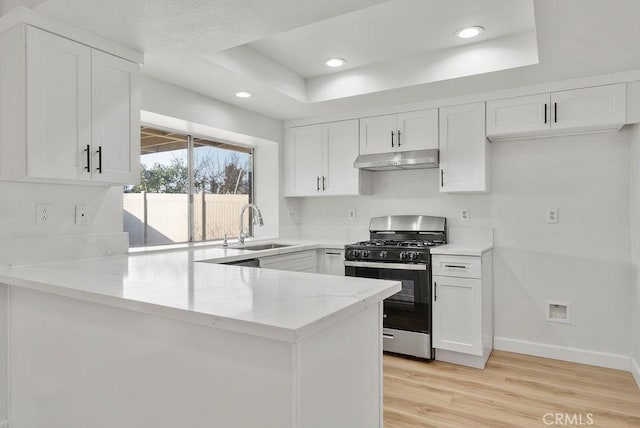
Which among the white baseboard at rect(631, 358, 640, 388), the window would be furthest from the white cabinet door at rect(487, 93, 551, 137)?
the window

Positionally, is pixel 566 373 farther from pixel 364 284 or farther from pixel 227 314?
pixel 227 314

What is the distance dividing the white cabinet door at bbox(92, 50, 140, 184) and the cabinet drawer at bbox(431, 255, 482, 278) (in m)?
2.31

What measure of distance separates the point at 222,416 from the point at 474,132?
9.89 ft

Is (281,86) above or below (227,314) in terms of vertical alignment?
above

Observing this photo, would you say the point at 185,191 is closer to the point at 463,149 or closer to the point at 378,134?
the point at 378,134

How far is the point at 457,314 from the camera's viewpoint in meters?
3.14

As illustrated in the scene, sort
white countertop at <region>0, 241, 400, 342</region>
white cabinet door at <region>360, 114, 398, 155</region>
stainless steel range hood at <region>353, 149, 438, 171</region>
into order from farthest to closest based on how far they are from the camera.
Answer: white cabinet door at <region>360, 114, 398, 155</region>, stainless steel range hood at <region>353, 149, 438, 171</region>, white countertop at <region>0, 241, 400, 342</region>

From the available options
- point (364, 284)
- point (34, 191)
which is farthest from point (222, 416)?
point (34, 191)

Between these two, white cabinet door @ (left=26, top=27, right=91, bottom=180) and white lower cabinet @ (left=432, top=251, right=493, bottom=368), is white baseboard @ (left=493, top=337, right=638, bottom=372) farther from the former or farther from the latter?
white cabinet door @ (left=26, top=27, right=91, bottom=180)

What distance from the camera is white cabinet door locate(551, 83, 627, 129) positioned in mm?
2842

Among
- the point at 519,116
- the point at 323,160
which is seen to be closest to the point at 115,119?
the point at 323,160

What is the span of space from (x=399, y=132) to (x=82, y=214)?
8.73 feet

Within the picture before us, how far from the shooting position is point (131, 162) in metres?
2.37

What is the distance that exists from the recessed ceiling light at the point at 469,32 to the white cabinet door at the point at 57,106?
234cm
